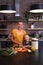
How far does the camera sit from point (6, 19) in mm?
6086

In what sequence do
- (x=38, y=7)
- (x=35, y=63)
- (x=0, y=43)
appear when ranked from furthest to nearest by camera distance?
(x=0, y=43)
(x=38, y=7)
(x=35, y=63)

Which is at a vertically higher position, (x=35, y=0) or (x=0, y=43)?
(x=35, y=0)

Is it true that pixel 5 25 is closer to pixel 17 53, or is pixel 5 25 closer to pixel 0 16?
pixel 0 16

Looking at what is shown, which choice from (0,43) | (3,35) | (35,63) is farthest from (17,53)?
(3,35)

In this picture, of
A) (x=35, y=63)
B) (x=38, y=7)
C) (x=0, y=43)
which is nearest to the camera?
(x=35, y=63)

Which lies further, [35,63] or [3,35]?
[3,35]

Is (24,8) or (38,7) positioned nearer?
(38,7)

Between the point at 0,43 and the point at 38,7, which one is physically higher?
the point at 38,7

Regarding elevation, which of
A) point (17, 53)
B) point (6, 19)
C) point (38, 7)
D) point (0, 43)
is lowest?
point (0, 43)

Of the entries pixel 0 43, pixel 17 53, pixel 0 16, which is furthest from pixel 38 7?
pixel 0 16

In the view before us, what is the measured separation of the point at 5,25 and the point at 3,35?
14.7 inches

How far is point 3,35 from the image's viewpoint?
242 inches

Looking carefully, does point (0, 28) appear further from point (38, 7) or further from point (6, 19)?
point (38, 7)

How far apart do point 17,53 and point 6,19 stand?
11.0 ft
